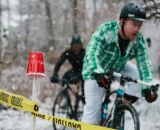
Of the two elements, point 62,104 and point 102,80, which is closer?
point 102,80

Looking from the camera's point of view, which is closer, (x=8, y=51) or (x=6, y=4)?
(x=8, y=51)

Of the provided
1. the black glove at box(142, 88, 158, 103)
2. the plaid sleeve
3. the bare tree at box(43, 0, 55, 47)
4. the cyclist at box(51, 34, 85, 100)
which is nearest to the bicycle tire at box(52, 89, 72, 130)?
the cyclist at box(51, 34, 85, 100)

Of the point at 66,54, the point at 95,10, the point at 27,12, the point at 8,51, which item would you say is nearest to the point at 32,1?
the point at 27,12

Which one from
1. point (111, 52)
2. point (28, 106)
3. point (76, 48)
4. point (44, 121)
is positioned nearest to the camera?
point (28, 106)

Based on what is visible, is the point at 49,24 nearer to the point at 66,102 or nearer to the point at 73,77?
the point at 73,77

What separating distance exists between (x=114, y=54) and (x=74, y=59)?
4098 millimetres

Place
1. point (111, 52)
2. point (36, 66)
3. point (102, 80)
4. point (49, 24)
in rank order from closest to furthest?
1. point (102, 80)
2. point (36, 66)
3. point (111, 52)
4. point (49, 24)

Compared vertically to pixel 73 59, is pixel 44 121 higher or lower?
lower

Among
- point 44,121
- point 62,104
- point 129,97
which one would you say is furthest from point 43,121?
point 129,97

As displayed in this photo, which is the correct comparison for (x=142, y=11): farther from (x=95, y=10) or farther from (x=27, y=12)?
(x=27, y=12)

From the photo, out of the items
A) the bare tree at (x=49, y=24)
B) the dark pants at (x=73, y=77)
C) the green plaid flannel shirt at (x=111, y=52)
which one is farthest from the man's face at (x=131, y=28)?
the bare tree at (x=49, y=24)

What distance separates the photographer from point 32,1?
27.5 meters

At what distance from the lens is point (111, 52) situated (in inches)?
234

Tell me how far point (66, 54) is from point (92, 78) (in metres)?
4.23
